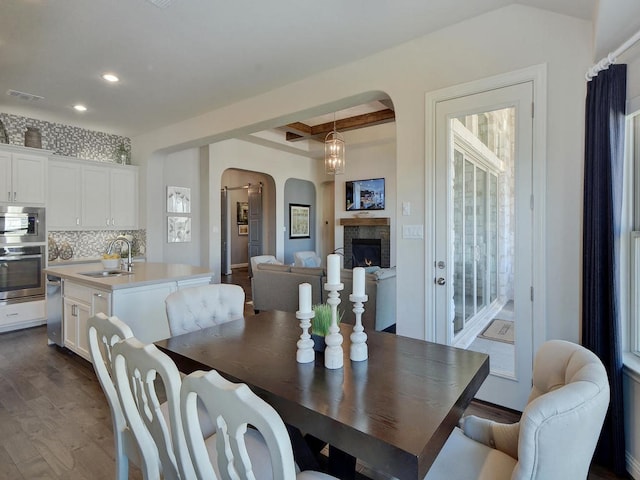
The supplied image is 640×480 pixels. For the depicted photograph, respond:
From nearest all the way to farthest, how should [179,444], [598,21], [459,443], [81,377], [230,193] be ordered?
[179,444], [459,443], [598,21], [81,377], [230,193]

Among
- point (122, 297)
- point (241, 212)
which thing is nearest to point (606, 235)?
point (122, 297)

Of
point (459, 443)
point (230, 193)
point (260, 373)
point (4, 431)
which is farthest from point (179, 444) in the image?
point (230, 193)

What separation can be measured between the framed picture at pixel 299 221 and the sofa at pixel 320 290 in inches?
143

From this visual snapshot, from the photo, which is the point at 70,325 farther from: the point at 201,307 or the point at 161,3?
the point at 161,3

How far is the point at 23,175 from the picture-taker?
4.51 metres

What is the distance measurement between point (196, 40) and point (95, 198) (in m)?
3.73

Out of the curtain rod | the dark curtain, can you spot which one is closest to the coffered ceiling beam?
the curtain rod

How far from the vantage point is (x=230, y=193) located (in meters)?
10.7

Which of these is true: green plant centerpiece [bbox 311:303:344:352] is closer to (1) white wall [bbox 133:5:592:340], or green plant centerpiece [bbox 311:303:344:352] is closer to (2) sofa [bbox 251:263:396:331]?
(1) white wall [bbox 133:5:592:340]

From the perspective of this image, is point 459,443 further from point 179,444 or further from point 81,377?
point 81,377

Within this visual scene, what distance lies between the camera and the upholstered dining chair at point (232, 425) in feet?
2.39

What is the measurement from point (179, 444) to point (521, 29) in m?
3.03

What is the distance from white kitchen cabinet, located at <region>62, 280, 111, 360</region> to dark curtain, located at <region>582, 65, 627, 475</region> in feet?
11.2

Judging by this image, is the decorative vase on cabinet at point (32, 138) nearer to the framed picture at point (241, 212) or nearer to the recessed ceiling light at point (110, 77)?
the recessed ceiling light at point (110, 77)
